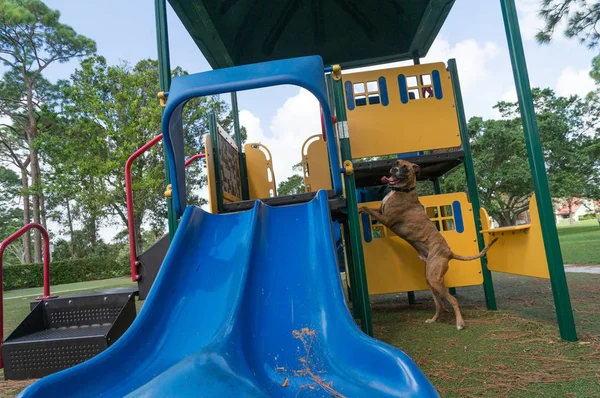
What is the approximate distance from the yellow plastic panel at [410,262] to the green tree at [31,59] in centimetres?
2182

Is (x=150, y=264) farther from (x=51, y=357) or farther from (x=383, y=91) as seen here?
(x=383, y=91)

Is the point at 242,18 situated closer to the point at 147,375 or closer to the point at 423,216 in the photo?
the point at 423,216

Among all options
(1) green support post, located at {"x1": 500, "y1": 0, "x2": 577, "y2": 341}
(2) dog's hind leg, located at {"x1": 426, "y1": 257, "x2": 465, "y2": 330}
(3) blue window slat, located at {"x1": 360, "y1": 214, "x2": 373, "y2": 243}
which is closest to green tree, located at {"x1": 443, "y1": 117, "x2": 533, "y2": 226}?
(3) blue window slat, located at {"x1": 360, "y1": 214, "x2": 373, "y2": 243}

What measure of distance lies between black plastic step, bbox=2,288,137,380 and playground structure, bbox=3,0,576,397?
0.08 m

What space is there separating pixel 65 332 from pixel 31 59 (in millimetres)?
25205

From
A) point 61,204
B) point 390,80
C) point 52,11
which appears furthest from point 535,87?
point 61,204

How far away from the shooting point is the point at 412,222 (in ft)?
11.5

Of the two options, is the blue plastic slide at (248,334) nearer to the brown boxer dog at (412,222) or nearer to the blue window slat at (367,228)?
the brown boxer dog at (412,222)

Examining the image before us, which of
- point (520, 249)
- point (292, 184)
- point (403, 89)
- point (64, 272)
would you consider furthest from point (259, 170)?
point (292, 184)

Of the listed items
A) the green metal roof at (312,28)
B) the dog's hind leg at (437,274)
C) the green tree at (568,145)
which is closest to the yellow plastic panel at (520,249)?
the dog's hind leg at (437,274)

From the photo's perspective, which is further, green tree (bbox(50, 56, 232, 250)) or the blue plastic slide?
green tree (bbox(50, 56, 232, 250))

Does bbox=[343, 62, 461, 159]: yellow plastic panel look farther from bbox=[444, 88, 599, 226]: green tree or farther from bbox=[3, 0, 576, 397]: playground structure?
bbox=[444, 88, 599, 226]: green tree

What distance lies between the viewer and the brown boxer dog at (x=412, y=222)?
3410 millimetres

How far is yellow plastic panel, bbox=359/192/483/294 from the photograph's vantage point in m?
3.73
